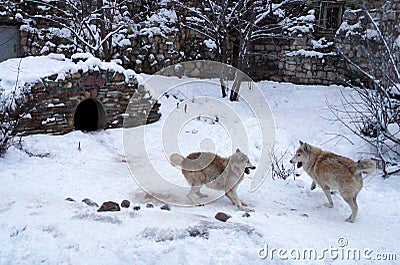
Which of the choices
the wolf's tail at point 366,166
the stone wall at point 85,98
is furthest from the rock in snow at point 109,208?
the stone wall at point 85,98

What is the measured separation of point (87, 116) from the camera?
9.02 meters

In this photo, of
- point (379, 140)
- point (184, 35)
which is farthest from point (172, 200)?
point (184, 35)

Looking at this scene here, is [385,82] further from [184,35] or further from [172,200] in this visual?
[184,35]

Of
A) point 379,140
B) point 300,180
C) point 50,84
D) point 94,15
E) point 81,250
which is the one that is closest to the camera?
point 81,250

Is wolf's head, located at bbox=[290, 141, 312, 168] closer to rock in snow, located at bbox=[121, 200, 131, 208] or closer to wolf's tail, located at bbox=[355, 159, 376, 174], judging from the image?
wolf's tail, located at bbox=[355, 159, 376, 174]

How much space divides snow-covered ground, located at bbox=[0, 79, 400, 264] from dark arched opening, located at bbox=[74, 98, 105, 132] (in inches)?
33.2

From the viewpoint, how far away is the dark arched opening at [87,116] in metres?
8.62

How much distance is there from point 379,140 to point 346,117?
7.93 ft

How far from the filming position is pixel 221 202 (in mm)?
5219

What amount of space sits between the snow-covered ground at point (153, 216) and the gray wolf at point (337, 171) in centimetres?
31

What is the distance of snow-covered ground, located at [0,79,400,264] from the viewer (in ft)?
11.9

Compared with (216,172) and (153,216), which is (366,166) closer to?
(216,172)

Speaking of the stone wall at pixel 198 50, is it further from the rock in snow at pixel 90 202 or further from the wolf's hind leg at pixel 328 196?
the rock in snow at pixel 90 202

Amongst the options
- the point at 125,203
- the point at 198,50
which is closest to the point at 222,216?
the point at 125,203
